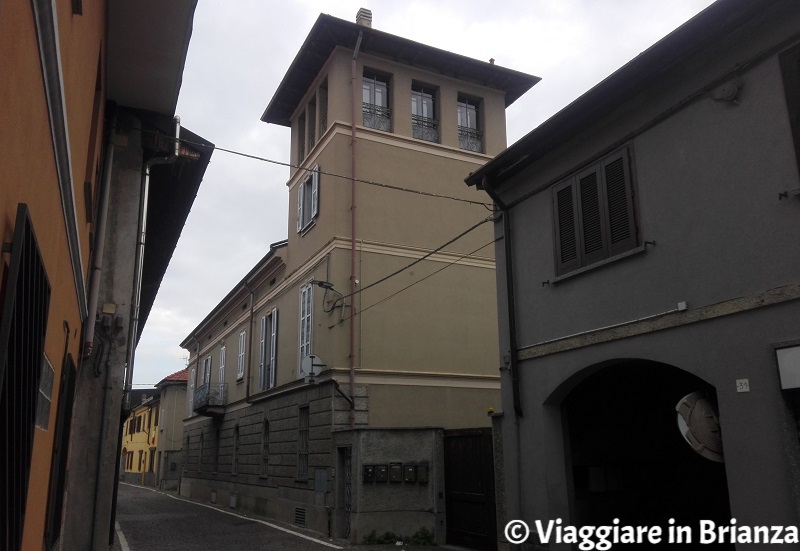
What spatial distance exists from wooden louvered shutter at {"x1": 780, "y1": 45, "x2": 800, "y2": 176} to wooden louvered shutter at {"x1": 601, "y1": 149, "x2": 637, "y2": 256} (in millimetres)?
2175

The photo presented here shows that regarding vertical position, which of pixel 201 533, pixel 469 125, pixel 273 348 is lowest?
pixel 201 533

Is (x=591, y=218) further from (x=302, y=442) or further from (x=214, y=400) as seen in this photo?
(x=214, y=400)

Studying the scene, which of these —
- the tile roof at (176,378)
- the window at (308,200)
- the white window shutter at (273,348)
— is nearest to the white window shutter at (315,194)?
the window at (308,200)

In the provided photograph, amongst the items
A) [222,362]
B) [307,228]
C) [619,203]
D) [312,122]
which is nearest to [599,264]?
[619,203]

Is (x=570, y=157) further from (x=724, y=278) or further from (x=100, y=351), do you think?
(x=100, y=351)

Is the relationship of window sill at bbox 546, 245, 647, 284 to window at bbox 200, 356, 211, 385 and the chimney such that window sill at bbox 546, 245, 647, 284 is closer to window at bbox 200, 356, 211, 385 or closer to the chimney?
the chimney

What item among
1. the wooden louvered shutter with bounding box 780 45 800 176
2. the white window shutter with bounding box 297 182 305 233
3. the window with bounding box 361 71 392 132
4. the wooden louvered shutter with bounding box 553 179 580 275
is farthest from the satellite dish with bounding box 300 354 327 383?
the wooden louvered shutter with bounding box 780 45 800 176

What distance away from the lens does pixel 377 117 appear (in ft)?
62.0

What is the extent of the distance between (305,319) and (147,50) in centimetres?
1113

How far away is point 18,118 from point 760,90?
273 inches

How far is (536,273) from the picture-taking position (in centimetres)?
1013

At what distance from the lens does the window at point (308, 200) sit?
1914 cm

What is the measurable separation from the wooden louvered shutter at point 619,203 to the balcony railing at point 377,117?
10546 mm

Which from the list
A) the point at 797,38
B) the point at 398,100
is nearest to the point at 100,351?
the point at 797,38
